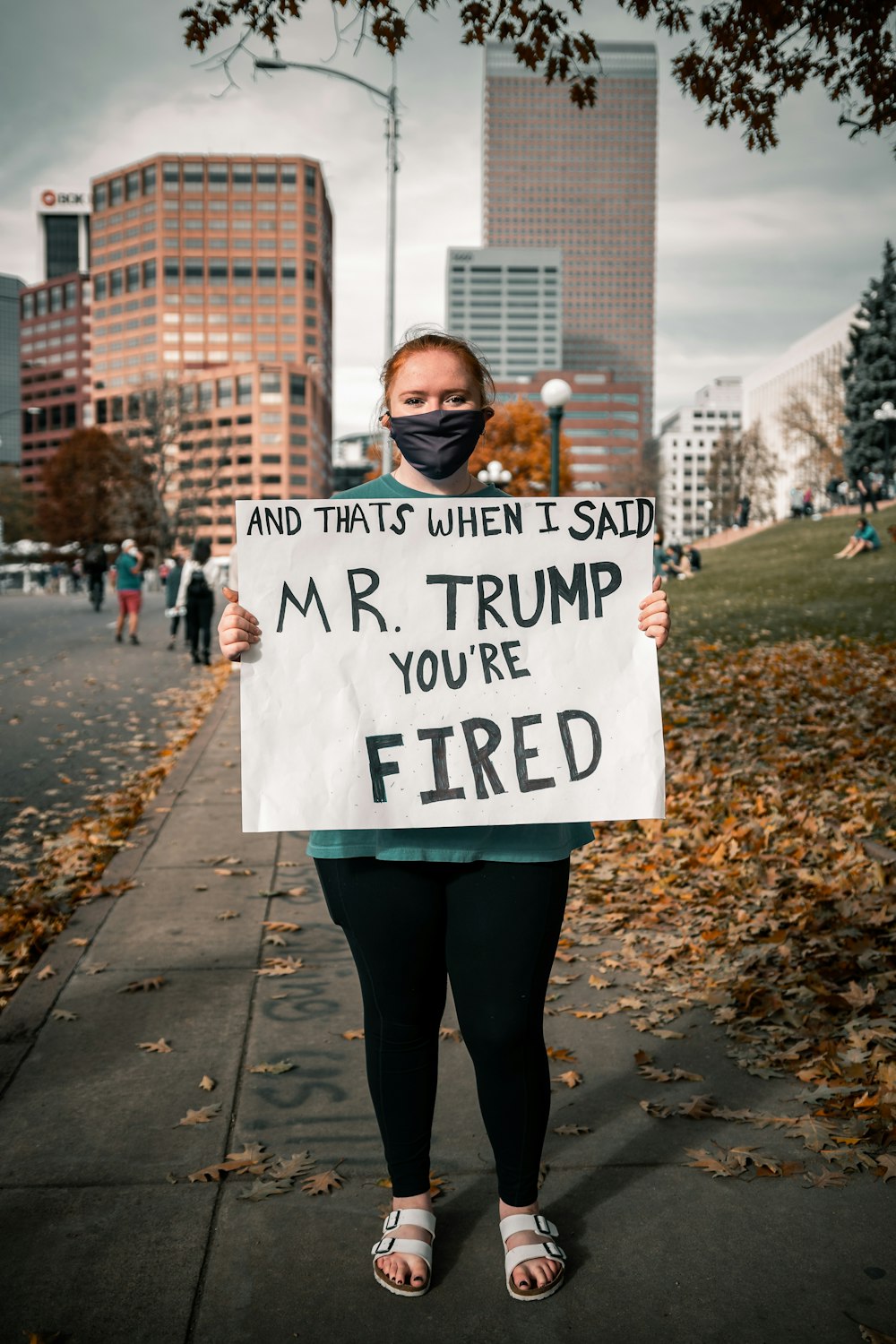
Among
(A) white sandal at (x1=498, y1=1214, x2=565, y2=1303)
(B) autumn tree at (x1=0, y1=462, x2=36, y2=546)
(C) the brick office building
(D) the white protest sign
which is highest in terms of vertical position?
(C) the brick office building

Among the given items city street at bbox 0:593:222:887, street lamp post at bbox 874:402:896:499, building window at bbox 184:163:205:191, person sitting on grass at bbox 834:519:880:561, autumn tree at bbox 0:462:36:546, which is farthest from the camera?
building window at bbox 184:163:205:191

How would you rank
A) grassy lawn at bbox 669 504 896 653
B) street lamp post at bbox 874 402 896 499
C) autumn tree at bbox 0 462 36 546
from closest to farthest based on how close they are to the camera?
grassy lawn at bbox 669 504 896 653, street lamp post at bbox 874 402 896 499, autumn tree at bbox 0 462 36 546

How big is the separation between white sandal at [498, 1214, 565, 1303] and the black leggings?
0.15ft

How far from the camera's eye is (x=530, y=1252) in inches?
99.0

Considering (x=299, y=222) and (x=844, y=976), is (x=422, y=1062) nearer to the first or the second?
(x=844, y=976)

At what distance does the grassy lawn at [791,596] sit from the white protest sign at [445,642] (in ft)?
45.0

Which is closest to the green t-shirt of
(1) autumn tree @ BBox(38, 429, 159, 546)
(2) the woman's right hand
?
(2) the woman's right hand

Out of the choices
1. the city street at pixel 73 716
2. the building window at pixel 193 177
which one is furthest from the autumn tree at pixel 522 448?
the building window at pixel 193 177

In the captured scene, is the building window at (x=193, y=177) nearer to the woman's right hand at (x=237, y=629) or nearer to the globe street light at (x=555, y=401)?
the globe street light at (x=555, y=401)

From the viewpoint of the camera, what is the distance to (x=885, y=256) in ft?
193

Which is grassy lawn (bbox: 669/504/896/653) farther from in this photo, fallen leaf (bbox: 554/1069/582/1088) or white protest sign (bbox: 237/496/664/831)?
white protest sign (bbox: 237/496/664/831)

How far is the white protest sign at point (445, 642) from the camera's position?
8.34ft

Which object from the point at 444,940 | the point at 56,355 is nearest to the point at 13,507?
the point at 444,940

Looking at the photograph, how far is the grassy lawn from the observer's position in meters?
17.5
